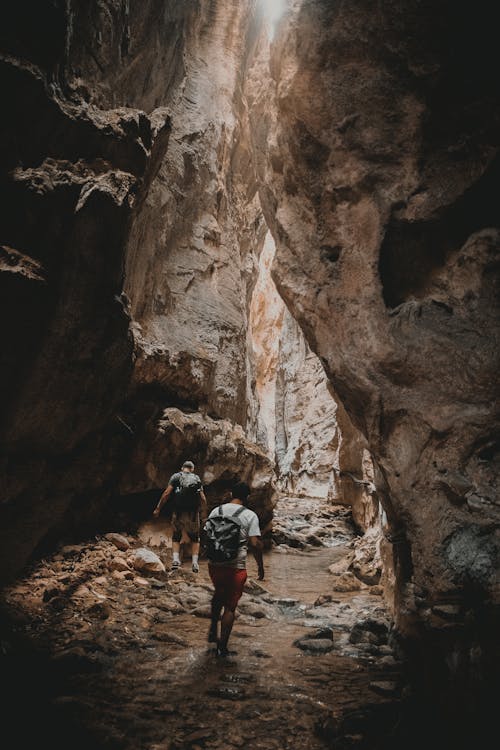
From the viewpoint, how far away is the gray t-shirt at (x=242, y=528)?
4.22m

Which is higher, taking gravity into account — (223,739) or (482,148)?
(482,148)

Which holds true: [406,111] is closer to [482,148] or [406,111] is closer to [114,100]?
Answer: [482,148]

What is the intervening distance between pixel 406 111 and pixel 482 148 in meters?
1.10

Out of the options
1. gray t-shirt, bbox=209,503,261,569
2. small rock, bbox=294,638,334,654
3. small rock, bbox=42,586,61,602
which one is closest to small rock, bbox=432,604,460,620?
small rock, bbox=294,638,334,654

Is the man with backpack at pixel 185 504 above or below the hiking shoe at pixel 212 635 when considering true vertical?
above

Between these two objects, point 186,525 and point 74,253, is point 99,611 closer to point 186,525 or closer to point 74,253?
point 186,525

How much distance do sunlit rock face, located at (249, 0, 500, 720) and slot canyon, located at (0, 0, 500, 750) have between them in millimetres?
27

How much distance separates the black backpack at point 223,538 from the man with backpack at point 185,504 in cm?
302

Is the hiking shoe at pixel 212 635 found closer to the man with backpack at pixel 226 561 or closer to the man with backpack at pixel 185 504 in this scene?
the man with backpack at pixel 226 561

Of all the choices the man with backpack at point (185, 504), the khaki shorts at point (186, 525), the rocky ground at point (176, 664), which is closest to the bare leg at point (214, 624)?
the rocky ground at point (176, 664)

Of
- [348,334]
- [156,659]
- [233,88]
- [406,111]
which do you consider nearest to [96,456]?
[156,659]

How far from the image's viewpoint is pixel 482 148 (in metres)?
4.70

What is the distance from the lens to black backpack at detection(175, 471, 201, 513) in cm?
730

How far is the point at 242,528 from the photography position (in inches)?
171
